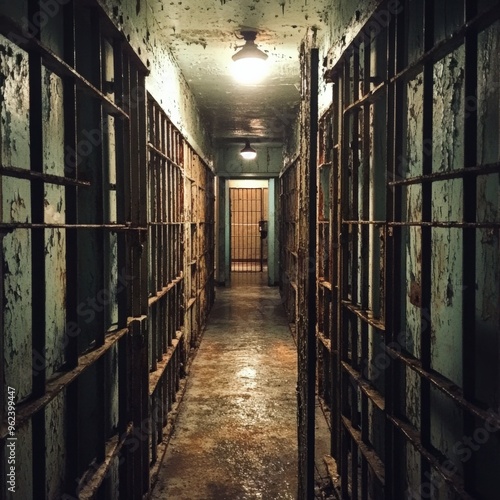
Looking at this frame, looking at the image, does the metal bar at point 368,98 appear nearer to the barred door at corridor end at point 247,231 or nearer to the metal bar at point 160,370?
the metal bar at point 160,370

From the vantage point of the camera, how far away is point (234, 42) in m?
4.84

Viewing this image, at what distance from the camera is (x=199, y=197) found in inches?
318

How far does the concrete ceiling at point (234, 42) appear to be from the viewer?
13.2ft

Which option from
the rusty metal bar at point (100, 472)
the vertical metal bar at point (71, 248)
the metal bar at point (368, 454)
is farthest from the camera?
the metal bar at point (368, 454)

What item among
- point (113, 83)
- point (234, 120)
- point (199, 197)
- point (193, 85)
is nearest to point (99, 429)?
point (113, 83)

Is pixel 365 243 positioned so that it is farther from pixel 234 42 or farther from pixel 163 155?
pixel 234 42

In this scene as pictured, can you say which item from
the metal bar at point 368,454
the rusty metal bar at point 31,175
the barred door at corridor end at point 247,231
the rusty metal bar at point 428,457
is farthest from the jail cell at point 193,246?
the barred door at corridor end at point 247,231

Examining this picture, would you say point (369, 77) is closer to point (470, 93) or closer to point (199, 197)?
point (470, 93)

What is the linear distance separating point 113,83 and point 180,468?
283cm

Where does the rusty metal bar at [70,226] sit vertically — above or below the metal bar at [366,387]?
above

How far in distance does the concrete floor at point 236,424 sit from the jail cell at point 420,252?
0.63m

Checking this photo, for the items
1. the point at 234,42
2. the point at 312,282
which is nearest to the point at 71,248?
the point at 312,282

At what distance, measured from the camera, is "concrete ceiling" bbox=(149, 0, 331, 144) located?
4012mm

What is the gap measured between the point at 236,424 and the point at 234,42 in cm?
368
